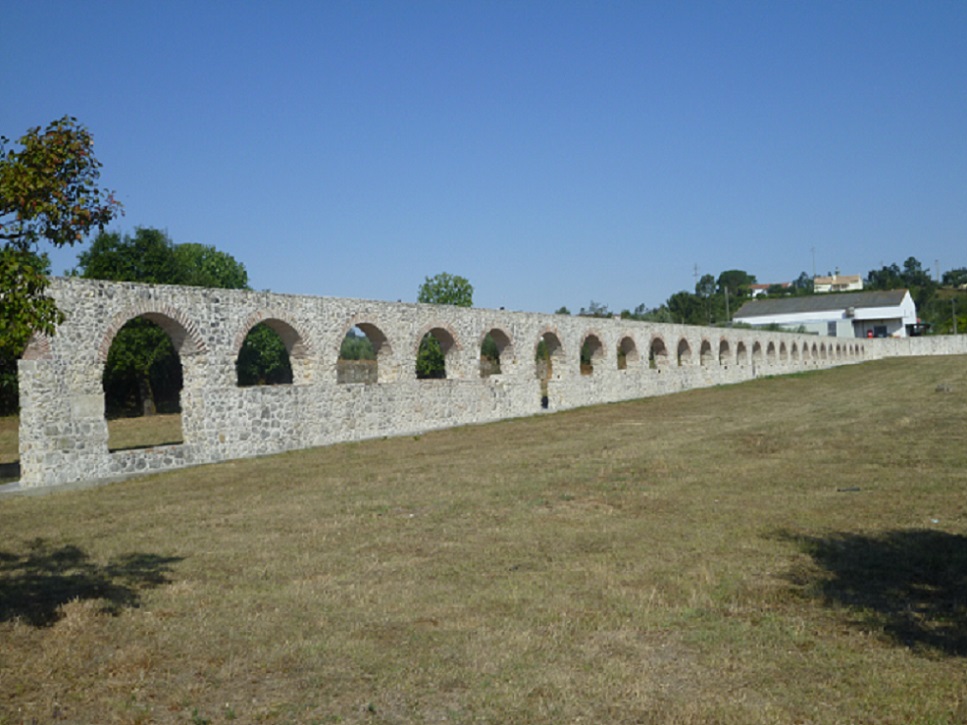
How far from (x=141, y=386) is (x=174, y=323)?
65.3 ft

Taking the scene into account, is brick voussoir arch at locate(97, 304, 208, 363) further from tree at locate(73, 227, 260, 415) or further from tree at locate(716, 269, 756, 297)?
tree at locate(716, 269, 756, 297)

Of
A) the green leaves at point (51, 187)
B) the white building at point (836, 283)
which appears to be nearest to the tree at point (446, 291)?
the green leaves at point (51, 187)

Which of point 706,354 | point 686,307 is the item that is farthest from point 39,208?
point 686,307

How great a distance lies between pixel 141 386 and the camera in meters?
32.0

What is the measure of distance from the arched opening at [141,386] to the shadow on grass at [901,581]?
17386 mm

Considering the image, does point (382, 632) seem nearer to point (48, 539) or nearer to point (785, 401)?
point (48, 539)

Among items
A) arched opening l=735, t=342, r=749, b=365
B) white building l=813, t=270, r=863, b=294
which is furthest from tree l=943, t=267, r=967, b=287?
arched opening l=735, t=342, r=749, b=365

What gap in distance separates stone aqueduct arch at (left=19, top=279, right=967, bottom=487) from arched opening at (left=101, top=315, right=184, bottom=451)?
5.92 m

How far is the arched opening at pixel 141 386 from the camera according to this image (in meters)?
24.3

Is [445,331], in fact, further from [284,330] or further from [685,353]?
[685,353]

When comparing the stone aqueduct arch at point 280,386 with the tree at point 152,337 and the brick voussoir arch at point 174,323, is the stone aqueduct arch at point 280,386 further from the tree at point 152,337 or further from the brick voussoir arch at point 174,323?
the tree at point 152,337

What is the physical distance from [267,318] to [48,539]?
27.6 feet

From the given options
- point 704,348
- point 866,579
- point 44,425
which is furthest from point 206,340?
point 704,348

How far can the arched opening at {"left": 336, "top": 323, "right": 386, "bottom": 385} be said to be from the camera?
1833cm
